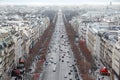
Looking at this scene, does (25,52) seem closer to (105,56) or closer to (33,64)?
(33,64)

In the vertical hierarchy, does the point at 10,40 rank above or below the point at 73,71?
above

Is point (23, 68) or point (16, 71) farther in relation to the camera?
point (23, 68)

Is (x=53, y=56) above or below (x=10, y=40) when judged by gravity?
below

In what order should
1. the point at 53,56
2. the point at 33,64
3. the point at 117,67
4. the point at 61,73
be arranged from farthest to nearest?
the point at 53,56 < the point at 33,64 < the point at 61,73 < the point at 117,67

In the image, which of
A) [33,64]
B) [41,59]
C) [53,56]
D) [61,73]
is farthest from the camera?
[53,56]

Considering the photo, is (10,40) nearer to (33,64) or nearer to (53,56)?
(33,64)

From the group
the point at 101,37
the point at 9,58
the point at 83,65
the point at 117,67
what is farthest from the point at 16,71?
the point at 101,37

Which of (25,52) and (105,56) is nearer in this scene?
(105,56)

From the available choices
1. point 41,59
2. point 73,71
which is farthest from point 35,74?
point 41,59

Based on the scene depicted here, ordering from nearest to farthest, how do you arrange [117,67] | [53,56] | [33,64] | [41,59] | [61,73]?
[117,67] < [61,73] < [33,64] < [41,59] < [53,56]
